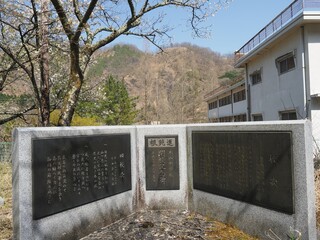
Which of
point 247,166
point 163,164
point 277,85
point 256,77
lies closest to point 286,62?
point 277,85

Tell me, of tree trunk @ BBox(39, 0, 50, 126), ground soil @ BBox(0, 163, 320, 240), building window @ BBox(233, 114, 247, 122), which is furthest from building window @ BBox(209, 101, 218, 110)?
ground soil @ BBox(0, 163, 320, 240)

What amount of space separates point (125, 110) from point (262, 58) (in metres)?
21.9

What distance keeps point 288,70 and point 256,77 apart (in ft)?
17.3

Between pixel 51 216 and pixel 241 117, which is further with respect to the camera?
pixel 241 117

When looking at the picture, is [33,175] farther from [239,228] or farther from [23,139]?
[239,228]

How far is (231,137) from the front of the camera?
212 inches

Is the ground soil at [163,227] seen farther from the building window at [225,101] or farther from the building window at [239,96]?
→ the building window at [225,101]

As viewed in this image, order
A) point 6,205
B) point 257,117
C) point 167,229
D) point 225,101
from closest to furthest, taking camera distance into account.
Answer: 1. point 167,229
2. point 6,205
3. point 257,117
4. point 225,101

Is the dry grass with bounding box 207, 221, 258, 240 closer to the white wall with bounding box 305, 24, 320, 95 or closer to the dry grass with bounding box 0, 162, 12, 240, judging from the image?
the dry grass with bounding box 0, 162, 12, 240

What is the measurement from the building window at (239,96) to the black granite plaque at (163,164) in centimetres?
1933

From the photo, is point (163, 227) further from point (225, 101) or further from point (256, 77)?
point (225, 101)

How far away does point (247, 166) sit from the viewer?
5.00 meters

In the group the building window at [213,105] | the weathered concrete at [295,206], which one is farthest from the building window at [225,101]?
the weathered concrete at [295,206]

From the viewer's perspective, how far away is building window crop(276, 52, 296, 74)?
14336 millimetres
